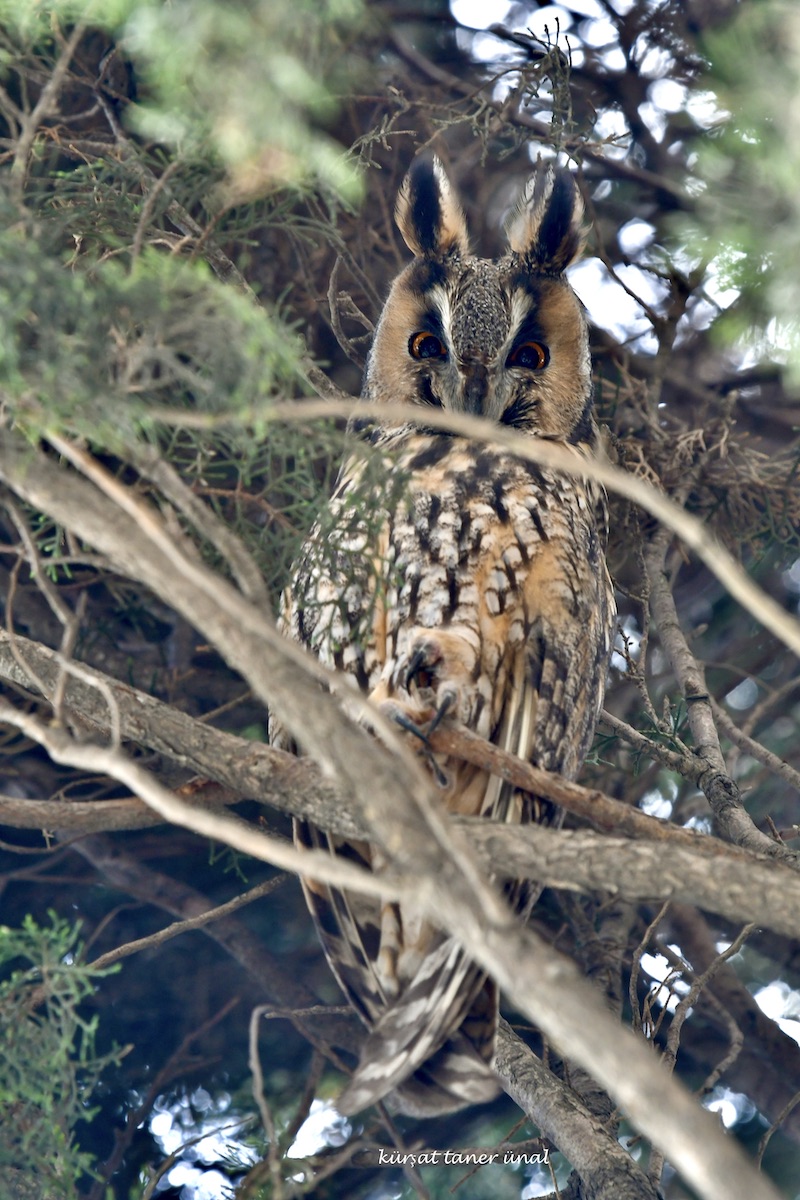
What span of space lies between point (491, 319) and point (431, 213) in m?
0.34

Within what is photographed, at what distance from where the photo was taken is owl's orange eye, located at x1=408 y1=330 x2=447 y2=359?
2.15m

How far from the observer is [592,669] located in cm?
194

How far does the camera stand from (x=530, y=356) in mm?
2178

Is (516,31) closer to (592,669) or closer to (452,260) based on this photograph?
(452,260)

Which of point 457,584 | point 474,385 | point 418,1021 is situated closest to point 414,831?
point 418,1021

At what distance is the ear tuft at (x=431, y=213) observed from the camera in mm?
2238

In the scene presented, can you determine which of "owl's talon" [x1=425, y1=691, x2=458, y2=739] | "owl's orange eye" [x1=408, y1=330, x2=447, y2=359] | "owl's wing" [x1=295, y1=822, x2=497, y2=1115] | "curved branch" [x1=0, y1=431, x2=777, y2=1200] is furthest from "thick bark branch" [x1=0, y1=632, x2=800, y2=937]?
"owl's orange eye" [x1=408, y1=330, x2=447, y2=359]

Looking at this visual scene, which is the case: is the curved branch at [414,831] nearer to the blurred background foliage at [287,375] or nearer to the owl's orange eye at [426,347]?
the blurred background foliage at [287,375]

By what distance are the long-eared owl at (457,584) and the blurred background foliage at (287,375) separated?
0.49 ft

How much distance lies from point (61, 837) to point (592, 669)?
3.80 ft

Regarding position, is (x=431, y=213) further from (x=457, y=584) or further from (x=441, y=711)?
(x=441, y=711)

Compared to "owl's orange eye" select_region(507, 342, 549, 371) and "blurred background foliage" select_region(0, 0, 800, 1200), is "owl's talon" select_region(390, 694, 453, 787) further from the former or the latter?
"owl's orange eye" select_region(507, 342, 549, 371)
